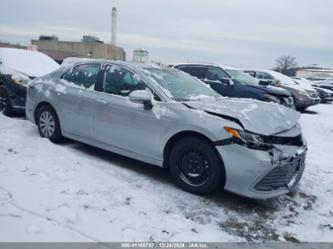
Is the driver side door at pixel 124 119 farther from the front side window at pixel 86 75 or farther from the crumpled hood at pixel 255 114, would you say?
the crumpled hood at pixel 255 114

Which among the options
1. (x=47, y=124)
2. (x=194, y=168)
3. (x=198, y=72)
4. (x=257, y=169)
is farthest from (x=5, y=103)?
(x=257, y=169)

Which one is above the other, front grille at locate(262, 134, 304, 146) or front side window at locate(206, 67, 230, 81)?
front side window at locate(206, 67, 230, 81)

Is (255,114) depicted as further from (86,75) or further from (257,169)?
(86,75)

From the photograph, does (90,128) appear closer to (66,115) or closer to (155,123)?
(66,115)

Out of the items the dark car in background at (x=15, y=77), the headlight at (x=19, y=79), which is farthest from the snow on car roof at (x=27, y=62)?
the headlight at (x=19, y=79)

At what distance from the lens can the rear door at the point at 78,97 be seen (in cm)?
503

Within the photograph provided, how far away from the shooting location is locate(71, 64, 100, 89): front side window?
5.12m

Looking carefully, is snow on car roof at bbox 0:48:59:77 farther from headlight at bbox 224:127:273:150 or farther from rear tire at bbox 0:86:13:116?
headlight at bbox 224:127:273:150

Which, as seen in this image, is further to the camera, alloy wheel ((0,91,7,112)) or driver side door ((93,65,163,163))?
alloy wheel ((0,91,7,112))

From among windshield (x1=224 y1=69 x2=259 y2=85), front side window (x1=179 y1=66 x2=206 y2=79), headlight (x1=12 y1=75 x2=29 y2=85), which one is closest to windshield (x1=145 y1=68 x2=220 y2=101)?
headlight (x1=12 y1=75 x2=29 y2=85)

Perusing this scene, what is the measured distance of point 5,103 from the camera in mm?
7277

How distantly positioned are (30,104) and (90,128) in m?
1.62

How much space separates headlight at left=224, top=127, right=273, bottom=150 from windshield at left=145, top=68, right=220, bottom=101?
41.5 inches

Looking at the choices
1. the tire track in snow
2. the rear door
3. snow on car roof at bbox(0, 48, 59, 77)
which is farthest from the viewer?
snow on car roof at bbox(0, 48, 59, 77)
